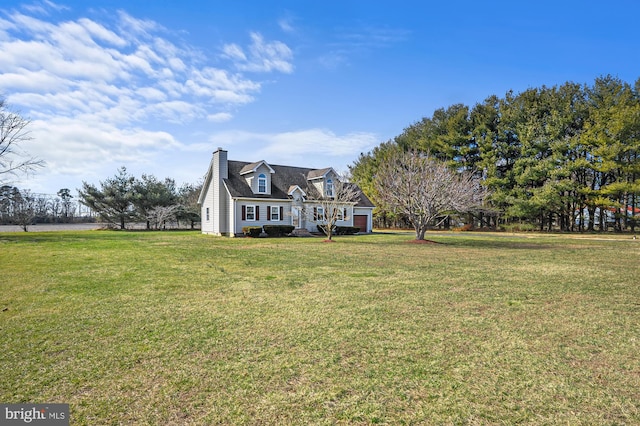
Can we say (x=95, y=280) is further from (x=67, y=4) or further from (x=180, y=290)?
(x=67, y=4)

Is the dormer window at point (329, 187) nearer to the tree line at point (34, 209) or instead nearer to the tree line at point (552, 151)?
the tree line at point (552, 151)

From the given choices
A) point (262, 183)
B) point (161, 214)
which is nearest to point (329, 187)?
point (262, 183)

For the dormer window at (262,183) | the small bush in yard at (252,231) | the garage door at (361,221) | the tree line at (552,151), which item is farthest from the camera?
the garage door at (361,221)

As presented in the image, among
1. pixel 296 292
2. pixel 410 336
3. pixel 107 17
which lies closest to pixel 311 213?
pixel 107 17

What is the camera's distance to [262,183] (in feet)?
93.0

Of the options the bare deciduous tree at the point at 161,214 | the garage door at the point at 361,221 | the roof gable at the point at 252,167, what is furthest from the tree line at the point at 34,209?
the garage door at the point at 361,221

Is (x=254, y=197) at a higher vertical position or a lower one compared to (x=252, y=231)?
higher

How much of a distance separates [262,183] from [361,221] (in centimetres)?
1076

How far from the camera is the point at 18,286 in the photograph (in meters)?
7.70

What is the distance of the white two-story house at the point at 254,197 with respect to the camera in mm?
27000

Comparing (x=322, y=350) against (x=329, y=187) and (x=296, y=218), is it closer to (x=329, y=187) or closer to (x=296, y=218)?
(x=296, y=218)

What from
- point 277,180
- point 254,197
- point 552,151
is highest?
point 552,151

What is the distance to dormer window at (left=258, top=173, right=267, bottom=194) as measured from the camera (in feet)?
92.4

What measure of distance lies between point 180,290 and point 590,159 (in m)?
38.9
